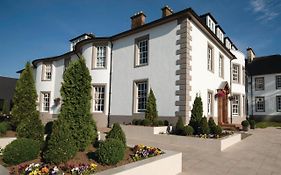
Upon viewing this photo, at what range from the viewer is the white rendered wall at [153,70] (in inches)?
549

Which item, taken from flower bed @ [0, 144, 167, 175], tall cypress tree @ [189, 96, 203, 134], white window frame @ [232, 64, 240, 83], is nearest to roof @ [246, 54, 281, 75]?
white window frame @ [232, 64, 240, 83]

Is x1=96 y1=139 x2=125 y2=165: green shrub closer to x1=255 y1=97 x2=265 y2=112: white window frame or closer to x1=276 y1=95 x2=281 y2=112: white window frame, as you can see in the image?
x1=276 y1=95 x2=281 y2=112: white window frame

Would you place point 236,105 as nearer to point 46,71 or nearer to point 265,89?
point 265,89

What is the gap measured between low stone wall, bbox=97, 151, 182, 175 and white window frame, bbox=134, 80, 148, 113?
8.96 meters

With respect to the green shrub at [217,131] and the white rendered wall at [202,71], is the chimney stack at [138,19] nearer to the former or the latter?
the white rendered wall at [202,71]

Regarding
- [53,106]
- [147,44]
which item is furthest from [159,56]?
[53,106]

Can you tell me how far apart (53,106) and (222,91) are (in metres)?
16.5

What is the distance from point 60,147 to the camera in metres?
5.64

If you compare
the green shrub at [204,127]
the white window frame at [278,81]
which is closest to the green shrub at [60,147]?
the green shrub at [204,127]

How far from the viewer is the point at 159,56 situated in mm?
14750

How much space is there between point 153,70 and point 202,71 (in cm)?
345

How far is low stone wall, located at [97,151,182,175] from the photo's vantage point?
15.9 feet

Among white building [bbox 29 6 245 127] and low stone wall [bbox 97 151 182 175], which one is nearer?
low stone wall [bbox 97 151 182 175]

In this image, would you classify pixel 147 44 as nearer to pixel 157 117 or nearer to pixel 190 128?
pixel 157 117
